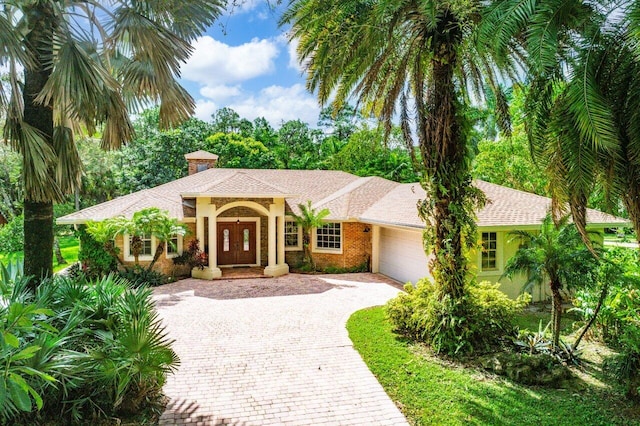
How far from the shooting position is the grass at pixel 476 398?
6266 mm

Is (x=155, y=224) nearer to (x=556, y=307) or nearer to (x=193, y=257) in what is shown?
(x=193, y=257)

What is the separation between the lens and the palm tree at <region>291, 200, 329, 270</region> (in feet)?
59.9

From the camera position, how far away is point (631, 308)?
8.39m

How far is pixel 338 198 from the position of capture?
20641 mm

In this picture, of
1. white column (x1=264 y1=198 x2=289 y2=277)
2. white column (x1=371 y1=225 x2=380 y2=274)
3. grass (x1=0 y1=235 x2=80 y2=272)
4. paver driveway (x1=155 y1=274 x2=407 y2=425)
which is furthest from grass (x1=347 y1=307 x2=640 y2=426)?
grass (x1=0 y1=235 x2=80 y2=272)

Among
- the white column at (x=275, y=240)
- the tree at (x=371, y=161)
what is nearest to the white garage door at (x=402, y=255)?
the white column at (x=275, y=240)

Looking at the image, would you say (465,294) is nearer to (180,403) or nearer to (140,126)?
(180,403)

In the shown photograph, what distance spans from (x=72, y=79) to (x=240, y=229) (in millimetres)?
13818

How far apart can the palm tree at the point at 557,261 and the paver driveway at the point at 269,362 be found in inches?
166

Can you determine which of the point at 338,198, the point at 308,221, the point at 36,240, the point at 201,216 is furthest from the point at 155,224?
the point at 338,198

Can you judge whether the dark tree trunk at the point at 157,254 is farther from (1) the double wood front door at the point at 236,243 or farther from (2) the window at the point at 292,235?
(2) the window at the point at 292,235

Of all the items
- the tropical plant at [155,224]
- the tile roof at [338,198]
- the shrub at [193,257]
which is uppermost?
the tile roof at [338,198]

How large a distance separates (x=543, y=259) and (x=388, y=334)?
13.4 feet

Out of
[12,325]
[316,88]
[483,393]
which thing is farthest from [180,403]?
[316,88]
